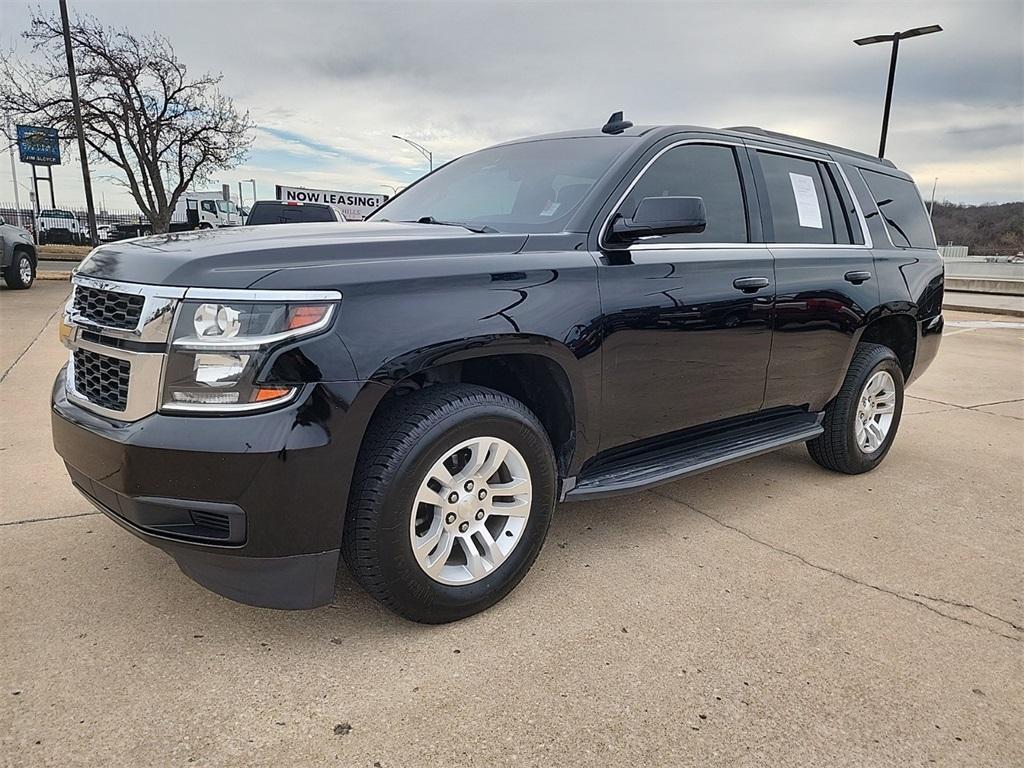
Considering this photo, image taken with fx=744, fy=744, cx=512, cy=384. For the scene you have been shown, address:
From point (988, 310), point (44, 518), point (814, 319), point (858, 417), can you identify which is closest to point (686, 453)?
point (814, 319)

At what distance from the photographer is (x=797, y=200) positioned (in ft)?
13.2

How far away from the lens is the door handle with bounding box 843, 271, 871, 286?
161 inches

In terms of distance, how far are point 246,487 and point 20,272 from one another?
46.6ft

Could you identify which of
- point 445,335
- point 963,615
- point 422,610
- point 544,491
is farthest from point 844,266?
point 422,610

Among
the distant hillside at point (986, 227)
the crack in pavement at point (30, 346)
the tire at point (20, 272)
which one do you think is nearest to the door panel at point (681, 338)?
the crack in pavement at point (30, 346)

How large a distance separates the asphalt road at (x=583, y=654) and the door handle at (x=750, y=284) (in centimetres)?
115

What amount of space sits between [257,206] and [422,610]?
34.9 feet

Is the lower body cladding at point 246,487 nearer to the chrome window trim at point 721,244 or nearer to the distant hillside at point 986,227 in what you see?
the chrome window trim at point 721,244

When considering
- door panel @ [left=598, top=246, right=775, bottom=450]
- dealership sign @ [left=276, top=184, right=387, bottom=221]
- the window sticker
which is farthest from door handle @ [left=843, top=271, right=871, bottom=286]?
dealership sign @ [left=276, top=184, right=387, bottom=221]

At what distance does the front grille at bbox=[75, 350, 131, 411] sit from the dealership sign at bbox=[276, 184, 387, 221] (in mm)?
35597

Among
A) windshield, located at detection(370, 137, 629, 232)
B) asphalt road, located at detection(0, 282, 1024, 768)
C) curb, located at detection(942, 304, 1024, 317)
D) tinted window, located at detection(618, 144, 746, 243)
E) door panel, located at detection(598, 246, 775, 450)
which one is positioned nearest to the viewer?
asphalt road, located at detection(0, 282, 1024, 768)

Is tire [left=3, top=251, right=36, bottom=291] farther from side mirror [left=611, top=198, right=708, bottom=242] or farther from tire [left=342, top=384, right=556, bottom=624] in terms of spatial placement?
side mirror [left=611, top=198, right=708, bottom=242]

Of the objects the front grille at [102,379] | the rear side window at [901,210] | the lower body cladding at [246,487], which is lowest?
the lower body cladding at [246,487]

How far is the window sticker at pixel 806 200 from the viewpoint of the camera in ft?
13.2
